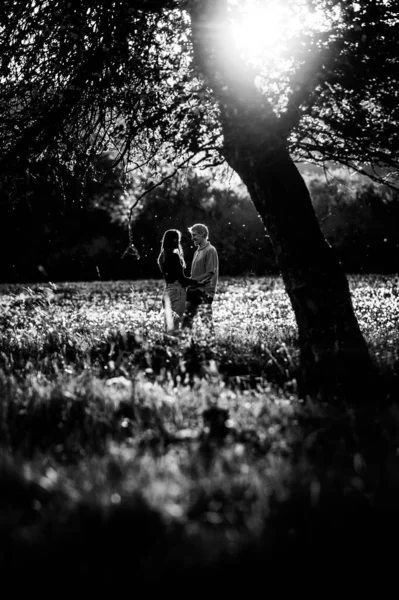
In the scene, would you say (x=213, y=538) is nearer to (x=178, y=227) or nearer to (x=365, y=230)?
(x=178, y=227)

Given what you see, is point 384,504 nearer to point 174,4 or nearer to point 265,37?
point 265,37

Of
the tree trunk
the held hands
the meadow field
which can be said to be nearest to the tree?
the tree trunk

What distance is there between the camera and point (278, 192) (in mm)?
7207

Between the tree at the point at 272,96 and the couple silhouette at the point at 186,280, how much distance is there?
7.73 feet

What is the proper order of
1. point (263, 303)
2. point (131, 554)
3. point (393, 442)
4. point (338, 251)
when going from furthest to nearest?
point (338, 251), point (263, 303), point (393, 442), point (131, 554)

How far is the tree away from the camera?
677 cm

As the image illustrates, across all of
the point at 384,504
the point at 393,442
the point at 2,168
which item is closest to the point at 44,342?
the point at 2,168

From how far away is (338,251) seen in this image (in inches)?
1420

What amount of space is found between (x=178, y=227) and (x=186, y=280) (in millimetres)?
27654

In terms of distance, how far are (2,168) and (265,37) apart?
14.3 feet

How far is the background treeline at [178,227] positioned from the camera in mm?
35969

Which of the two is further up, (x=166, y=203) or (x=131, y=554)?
(x=166, y=203)

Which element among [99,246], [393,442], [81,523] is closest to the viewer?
[81,523]

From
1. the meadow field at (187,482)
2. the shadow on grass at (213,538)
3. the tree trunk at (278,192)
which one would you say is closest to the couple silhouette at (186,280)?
the tree trunk at (278,192)
